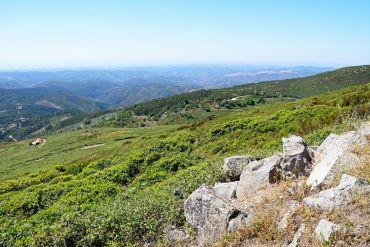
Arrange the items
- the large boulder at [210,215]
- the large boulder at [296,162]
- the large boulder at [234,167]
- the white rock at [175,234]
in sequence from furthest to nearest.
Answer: the large boulder at [234,167], the large boulder at [296,162], the white rock at [175,234], the large boulder at [210,215]

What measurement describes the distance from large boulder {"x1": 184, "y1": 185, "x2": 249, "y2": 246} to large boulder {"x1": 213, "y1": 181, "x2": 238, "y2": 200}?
1372 mm

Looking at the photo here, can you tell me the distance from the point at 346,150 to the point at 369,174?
188 cm

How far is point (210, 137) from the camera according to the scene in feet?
123

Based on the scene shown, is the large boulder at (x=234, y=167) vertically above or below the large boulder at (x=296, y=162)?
below

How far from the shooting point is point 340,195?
28.7 ft

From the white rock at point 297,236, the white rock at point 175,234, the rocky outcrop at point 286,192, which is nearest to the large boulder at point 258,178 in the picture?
the rocky outcrop at point 286,192

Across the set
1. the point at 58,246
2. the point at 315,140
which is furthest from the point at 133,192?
the point at 315,140

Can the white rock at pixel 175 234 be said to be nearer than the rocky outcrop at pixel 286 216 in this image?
No

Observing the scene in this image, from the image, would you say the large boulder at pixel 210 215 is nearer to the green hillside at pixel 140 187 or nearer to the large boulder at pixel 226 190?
the green hillside at pixel 140 187

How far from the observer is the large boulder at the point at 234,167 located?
1511 centimetres

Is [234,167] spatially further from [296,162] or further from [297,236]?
[297,236]

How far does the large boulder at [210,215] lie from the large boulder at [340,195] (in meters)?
2.06

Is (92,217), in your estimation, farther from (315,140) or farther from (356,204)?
(315,140)

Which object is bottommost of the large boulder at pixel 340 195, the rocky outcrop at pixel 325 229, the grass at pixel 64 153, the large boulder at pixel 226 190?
the grass at pixel 64 153
